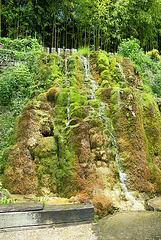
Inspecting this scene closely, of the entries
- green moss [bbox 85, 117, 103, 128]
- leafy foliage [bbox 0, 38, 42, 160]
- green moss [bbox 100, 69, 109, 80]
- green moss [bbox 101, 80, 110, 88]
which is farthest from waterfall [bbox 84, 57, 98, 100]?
leafy foliage [bbox 0, 38, 42, 160]

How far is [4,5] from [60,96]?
8.85 metres

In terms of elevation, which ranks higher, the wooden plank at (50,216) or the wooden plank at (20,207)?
the wooden plank at (20,207)

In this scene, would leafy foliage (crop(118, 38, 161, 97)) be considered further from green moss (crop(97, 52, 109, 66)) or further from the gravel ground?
the gravel ground

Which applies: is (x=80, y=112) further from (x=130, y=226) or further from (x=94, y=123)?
(x=130, y=226)

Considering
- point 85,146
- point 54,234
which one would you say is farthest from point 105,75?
point 54,234

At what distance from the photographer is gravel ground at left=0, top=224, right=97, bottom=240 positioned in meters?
3.47

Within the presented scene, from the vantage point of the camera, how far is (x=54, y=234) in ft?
11.7

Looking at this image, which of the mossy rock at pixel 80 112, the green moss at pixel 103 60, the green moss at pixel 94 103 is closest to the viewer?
the mossy rock at pixel 80 112

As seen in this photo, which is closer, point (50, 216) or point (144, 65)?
point (50, 216)

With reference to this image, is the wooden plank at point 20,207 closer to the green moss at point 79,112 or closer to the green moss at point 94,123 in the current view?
the green moss at point 94,123

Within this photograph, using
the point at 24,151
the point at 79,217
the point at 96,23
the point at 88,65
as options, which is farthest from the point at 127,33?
the point at 79,217

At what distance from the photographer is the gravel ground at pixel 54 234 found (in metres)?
3.47

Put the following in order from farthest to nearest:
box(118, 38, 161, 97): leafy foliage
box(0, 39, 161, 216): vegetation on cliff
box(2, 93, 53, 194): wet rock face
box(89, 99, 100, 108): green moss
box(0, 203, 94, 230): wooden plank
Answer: box(118, 38, 161, 97): leafy foliage < box(89, 99, 100, 108): green moss < box(2, 93, 53, 194): wet rock face < box(0, 39, 161, 216): vegetation on cliff < box(0, 203, 94, 230): wooden plank

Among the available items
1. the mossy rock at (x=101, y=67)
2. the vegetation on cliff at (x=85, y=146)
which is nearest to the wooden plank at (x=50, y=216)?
the vegetation on cliff at (x=85, y=146)
